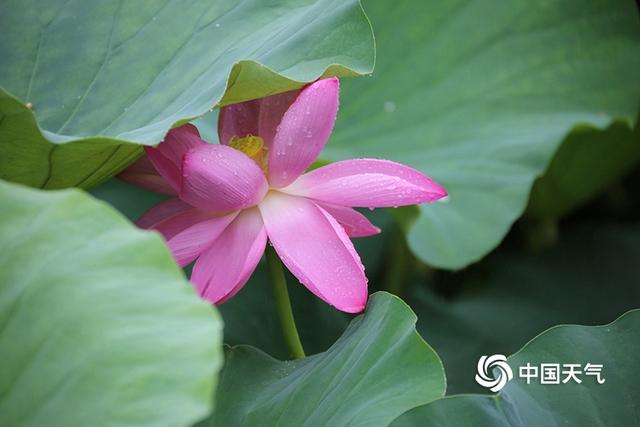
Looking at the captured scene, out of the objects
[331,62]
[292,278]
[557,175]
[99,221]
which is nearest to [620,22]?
[557,175]

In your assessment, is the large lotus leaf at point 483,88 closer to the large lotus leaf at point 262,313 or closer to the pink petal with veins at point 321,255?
the large lotus leaf at point 262,313

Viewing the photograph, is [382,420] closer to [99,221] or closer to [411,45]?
[99,221]

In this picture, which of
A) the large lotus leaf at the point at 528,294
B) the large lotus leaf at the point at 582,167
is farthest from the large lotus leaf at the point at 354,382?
the large lotus leaf at the point at 582,167

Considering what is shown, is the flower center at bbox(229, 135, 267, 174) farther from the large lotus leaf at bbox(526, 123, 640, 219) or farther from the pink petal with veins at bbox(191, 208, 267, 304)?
the large lotus leaf at bbox(526, 123, 640, 219)

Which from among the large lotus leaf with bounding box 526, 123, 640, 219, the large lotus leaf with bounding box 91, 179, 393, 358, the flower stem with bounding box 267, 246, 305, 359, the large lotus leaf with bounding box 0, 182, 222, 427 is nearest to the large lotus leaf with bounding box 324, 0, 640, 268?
the large lotus leaf with bounding box 526, 123, 640, 219

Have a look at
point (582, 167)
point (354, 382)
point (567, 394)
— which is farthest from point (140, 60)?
point (582, 167)

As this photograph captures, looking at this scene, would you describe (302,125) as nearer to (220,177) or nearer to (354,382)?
(220,177)
